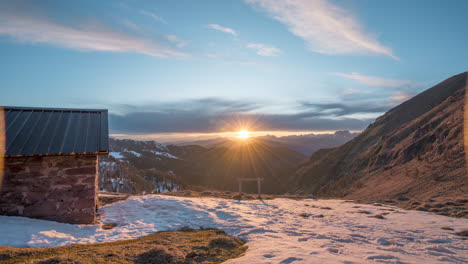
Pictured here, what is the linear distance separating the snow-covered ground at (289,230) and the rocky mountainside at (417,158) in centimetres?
532

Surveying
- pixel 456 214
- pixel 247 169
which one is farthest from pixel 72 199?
pixel 247 169

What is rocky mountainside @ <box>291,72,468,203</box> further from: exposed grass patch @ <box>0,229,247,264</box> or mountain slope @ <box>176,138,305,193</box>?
mountain slope @ <box>176,138,305,193</box>

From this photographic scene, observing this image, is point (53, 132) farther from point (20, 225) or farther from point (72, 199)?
point (20, 225)

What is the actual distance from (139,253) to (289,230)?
4.93 metres

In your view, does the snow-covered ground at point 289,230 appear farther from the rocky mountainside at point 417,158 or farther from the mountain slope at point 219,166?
the mountain slope at point 219,166

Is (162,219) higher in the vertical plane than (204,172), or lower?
higher

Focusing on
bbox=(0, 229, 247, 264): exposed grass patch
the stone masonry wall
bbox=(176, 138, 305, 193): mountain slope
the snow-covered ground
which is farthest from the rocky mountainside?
bbox=(176, 138, 305, 193): mountain slope

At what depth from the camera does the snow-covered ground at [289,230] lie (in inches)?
216

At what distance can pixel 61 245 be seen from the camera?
6465 mm

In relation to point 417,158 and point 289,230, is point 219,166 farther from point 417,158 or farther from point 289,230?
point 289,230

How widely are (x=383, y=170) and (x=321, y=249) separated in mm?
22374

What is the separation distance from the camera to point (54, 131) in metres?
9.93

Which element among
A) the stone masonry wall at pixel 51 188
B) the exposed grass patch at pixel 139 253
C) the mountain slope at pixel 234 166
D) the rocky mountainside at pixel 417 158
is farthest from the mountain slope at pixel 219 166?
the exposed grass patch at pixel 139 253

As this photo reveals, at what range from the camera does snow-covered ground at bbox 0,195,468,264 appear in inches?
216
